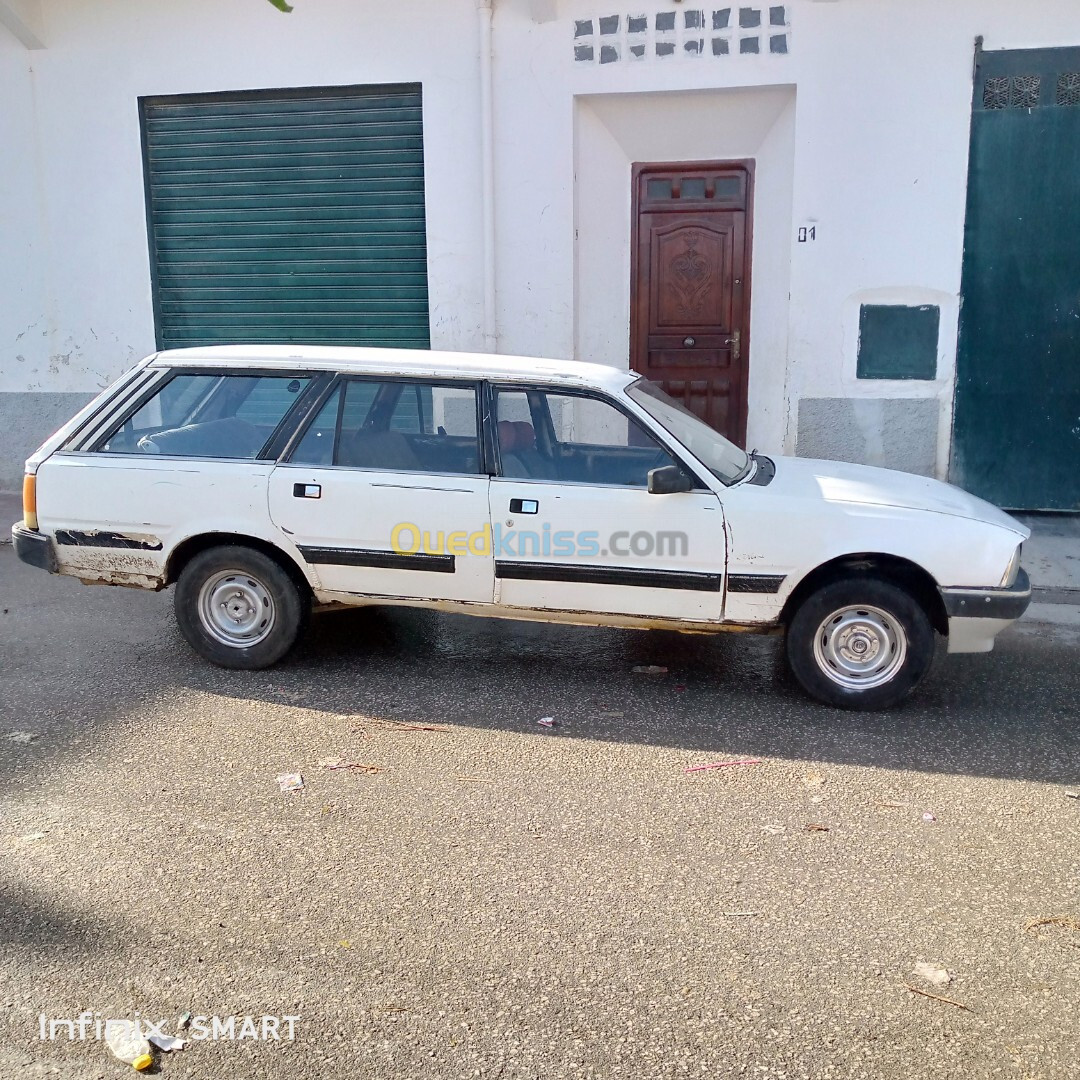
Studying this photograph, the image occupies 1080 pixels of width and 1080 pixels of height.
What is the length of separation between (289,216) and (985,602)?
24.1ft

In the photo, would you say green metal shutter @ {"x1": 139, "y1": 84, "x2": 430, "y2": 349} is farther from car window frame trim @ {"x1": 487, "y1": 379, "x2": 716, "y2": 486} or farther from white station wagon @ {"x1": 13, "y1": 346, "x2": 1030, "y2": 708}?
car window frame trim @ {"x1": 487, "y1": 379, "x2": 716, "y2": 486}

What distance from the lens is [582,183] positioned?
9.27m

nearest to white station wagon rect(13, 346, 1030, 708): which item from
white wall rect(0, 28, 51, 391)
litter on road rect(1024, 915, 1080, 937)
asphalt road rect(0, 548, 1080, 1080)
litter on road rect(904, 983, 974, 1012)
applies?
asphalt road rect(0, 548, 1080, 1080)

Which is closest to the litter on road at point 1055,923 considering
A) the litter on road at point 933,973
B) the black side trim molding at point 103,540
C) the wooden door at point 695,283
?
the litter on road at point 933,973

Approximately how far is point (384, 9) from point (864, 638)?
23.0 feet

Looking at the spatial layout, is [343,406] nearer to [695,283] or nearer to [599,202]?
[599,202]

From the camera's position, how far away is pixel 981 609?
15.4ft

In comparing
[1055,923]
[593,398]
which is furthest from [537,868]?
[593,398]

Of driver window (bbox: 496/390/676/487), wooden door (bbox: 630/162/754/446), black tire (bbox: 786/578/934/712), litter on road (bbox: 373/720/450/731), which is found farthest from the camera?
wooden door (bbox: 630/162/754/446)

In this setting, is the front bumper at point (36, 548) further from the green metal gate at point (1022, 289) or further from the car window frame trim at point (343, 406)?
the green metal gate at point (1022, 289)

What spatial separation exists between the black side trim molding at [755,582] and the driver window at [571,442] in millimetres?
604

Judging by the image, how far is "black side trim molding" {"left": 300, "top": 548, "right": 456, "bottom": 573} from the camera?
508 centimetres

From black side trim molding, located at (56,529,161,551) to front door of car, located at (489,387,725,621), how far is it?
1735 millimetres

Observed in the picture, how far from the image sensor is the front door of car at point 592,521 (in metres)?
4.86
